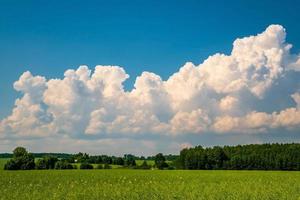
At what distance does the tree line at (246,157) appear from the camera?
107438 mm

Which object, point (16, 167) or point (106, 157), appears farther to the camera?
point (106, 157)

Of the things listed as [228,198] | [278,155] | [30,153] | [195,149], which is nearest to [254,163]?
[278,155]

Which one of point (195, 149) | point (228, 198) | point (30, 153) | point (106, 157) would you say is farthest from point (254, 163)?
point (228, 198)

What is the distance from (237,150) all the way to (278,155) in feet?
36.2

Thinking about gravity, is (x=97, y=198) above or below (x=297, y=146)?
below

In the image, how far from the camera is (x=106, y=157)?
416 feet

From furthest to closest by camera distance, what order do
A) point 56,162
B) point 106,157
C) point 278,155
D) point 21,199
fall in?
point 106,157 < point 278,155 < point 56,162 < point 21,199

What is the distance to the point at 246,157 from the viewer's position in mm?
109375

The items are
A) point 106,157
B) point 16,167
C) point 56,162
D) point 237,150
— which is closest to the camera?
point 16,167

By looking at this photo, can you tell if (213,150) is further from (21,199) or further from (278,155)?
(21,199)

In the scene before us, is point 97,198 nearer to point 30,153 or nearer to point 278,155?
point 30,153

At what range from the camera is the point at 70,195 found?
76.4 feet

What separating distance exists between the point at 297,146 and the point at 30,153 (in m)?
62.7

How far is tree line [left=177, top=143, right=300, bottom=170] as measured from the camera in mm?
107438
